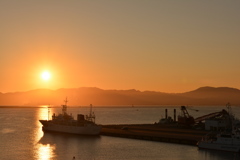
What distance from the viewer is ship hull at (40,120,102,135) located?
359ft

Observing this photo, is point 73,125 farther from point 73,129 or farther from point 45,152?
point 45,152

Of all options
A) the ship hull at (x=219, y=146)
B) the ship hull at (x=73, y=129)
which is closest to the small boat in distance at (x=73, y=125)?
the ship hull at (x=73, y=129)

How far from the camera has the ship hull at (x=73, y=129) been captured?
4309 inches

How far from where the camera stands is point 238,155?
69.2 m

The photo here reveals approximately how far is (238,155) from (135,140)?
29402 millimetres

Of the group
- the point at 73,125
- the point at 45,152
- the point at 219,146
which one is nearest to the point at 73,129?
the point at 73,125

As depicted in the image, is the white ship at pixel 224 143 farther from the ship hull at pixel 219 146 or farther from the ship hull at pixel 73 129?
the ship hull at pixel 73 129

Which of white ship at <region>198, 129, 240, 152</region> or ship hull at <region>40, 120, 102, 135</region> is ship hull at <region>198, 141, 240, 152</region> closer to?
white ship at <region>198, 129, 240, 152</region>

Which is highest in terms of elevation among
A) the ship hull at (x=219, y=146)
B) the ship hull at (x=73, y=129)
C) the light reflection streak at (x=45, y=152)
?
the ship hull at (x=73, y=129)

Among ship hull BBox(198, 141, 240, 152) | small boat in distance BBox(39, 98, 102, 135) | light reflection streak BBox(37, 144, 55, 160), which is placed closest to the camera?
light reflection streak BBox(37, 144, 55, 160)

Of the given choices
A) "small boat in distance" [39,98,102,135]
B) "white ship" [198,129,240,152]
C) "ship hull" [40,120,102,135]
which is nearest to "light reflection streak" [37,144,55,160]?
"ship hull" [40,120,102,135]

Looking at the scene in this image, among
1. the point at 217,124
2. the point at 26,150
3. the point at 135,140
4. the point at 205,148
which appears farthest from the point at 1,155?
the point at 217,124

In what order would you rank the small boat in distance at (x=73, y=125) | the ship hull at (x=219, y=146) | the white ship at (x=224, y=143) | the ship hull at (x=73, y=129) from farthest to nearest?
1. the small boat in distance at (x=73, y=125)
2. the ship hull at (x=73, y=129)
3. the white ship at (x=224, y=143)
4. the ship hull at (x=219, y=146)

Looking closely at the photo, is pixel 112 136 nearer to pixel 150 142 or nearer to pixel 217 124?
pixel 150 142
